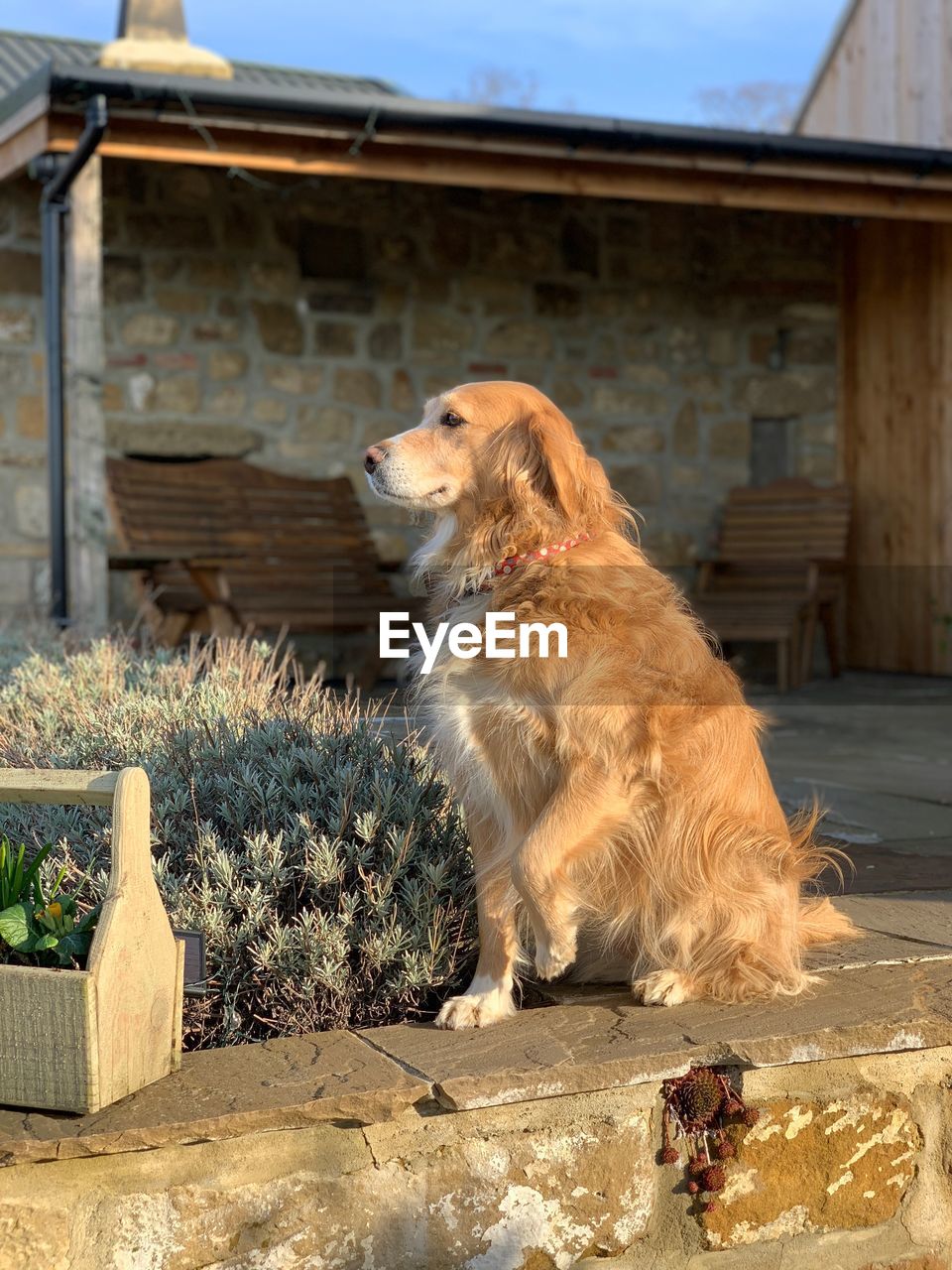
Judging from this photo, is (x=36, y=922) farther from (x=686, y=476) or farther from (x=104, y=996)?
(x=686, y=476)

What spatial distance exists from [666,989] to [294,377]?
7194 millimetres

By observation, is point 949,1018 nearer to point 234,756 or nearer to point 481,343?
point 234,756

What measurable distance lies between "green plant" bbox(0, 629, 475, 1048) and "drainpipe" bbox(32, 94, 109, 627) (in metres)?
3.44

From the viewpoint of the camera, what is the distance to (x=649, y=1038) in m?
2.62

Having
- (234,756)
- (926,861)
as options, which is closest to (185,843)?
(234,756)

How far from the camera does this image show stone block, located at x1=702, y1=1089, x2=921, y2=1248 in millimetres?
2719

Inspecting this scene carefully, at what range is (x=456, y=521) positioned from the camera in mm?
2887

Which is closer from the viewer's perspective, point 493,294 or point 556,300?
point 493,294

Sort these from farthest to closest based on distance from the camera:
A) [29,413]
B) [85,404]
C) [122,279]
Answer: [122,279] < [29,413] < [85,404]

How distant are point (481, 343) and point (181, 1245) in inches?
322

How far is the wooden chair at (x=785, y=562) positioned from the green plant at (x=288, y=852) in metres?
6.04

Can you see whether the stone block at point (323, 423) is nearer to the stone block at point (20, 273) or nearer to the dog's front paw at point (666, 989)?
the stone block at point (20, 273)

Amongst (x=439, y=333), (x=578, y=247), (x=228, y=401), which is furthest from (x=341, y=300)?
(x=578, y=247)

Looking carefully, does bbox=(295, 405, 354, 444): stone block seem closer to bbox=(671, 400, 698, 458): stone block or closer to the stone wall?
bbox=(671, 400, 698, 458): stone block
